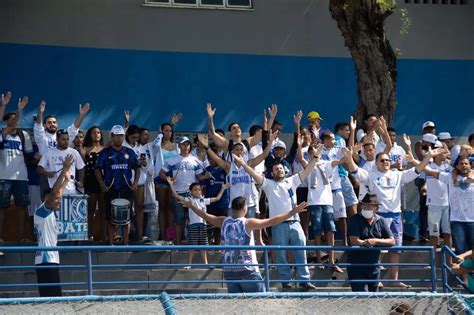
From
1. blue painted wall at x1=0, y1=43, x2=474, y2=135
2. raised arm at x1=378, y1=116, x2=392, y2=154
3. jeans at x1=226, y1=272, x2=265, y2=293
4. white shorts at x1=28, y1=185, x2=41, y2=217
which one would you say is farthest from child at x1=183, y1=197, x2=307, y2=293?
blue painted wall at x1=0, y1=43, x2=474, y2=135

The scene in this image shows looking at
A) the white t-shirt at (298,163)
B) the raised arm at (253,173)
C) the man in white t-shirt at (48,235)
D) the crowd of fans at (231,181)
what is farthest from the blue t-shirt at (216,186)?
the man in white t-shirt at (48,235)

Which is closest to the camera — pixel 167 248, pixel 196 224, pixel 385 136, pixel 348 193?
pixel 167 248

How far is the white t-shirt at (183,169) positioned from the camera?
18.9 metres

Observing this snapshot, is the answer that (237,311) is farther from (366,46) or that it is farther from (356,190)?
(366,46)

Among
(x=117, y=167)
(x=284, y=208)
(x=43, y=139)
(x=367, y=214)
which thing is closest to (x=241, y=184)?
(x=284, y=208)

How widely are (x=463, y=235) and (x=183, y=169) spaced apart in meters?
4.75

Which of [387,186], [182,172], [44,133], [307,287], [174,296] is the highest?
[44,133]

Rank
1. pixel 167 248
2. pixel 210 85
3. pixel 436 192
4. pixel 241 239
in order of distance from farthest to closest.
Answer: pixel 210 85 < pixel 436 192 < pixel 241 239 < pixel 167 248

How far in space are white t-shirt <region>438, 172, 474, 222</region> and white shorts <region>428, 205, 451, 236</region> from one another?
0.80 metres

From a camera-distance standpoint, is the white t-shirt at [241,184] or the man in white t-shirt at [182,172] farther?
the man in white t-shirt at [182,172]

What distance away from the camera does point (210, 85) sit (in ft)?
77.6

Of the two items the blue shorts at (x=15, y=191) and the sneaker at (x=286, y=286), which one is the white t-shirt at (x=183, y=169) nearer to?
the blue shorts at (x=15, y=191)

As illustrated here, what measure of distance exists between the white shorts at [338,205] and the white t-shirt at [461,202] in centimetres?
177

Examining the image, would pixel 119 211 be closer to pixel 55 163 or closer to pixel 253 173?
pixel 55 163
